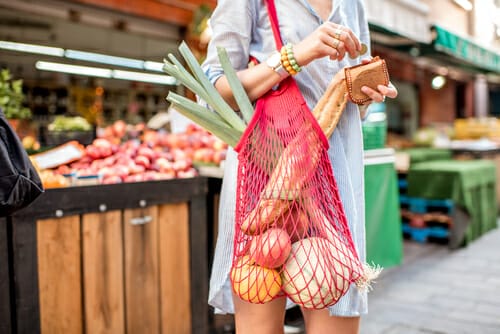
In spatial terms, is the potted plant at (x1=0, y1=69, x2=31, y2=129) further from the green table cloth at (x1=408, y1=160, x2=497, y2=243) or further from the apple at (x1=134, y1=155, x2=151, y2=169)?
the green table cloth at (x1=408, y1=160, x2=497, y2=243)

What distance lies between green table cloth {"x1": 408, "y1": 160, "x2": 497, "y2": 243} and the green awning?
65.1 inches

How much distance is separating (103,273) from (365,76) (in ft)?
6.26

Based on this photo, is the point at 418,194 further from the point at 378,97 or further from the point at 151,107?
the point at 151,107

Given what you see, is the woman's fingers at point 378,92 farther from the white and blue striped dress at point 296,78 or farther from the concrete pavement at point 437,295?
the concrete pavement at point 437,295

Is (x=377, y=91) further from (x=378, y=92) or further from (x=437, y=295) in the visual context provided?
(x=437, y=295)

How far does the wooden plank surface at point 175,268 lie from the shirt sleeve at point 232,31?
1.56m

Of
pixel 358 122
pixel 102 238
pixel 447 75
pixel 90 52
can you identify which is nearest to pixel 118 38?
pixel 90 52

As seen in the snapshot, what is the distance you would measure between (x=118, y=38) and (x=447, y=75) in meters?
10.8

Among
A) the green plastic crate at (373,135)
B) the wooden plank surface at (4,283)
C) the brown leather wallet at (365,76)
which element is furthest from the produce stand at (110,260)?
the green plastic crate at (373,135)

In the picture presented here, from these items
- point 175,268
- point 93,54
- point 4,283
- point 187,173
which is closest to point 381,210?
point 187,173

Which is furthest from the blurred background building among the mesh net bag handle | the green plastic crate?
the mesh net bag handle

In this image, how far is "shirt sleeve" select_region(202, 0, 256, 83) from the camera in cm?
152

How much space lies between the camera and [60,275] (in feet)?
8.28

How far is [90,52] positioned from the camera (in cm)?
898
